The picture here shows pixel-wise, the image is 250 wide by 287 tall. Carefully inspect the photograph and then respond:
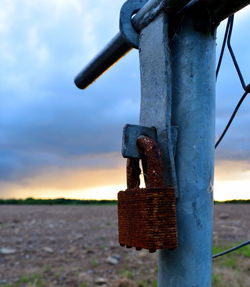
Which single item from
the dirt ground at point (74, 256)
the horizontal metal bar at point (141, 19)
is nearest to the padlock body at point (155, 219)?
the horizontal metal bar at point (141, 19)

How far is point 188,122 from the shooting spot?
837 mm

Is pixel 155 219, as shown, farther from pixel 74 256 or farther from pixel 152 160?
pixel 74 256

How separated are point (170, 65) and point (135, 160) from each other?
0.21 meters

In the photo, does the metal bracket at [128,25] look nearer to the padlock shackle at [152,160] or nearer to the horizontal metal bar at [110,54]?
the horizontal metal bar at [110,54]

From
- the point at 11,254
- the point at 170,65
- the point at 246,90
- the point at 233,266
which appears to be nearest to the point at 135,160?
the point at 170,65

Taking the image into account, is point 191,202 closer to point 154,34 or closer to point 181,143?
point 181,143

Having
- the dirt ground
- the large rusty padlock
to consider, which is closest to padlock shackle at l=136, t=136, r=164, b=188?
the large rusty padlock

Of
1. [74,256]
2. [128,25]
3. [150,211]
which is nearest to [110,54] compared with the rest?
[128,25]

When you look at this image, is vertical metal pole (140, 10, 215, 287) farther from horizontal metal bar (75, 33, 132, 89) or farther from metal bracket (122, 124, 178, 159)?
horizontal metal bar (75, 33, 132, 89)

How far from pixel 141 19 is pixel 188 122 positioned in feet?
0.94

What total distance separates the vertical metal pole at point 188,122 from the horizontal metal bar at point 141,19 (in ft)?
0.11

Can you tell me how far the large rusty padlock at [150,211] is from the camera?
75 centimetres

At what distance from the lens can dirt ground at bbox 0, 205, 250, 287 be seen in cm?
394

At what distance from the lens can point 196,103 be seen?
84cm
